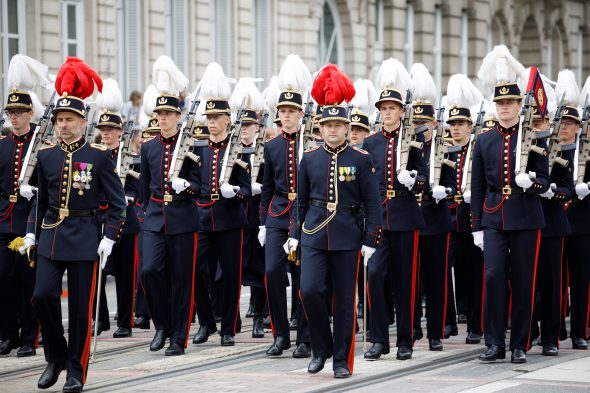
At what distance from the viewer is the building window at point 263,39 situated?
109 ft

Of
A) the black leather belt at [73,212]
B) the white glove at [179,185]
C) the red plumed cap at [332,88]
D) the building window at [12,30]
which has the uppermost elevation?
the building window at [12,30]

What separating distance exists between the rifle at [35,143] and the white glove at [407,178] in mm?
3076

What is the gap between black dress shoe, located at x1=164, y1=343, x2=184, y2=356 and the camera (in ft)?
41.2

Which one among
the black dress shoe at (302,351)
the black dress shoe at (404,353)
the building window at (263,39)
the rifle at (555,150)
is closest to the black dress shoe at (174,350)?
the black dress shoe at (302,351)

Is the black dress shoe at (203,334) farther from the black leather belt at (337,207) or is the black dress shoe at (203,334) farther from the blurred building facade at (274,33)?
the blurred building facade at (274,33)

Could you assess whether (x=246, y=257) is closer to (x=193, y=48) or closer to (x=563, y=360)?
(x=563, y=360)

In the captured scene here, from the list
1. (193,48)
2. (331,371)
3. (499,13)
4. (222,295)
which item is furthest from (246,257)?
(499,13)

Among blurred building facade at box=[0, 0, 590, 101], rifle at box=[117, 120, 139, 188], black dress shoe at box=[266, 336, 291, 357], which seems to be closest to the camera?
black dress shoe at box=[266, 336, 291, 357]

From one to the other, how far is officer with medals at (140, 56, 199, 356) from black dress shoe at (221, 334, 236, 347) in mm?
520

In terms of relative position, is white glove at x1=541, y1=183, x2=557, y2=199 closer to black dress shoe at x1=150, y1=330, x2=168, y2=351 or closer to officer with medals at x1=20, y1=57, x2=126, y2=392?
black dress shoe at x1=150, y1=330, x2=168, y2=351

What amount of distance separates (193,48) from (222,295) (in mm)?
16972

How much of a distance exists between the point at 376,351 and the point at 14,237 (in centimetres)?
330

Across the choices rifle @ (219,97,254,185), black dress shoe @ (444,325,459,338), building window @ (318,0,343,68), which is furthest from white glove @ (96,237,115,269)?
building window @ (318,0,343,68)

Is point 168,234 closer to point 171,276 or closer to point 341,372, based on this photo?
point 171,276
